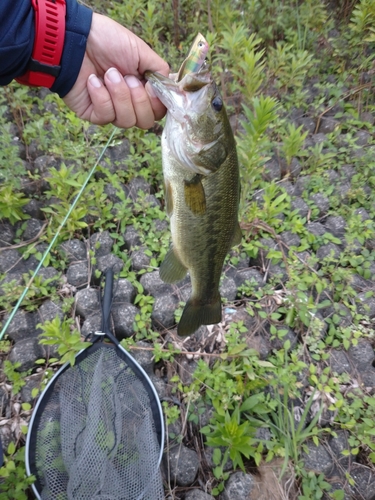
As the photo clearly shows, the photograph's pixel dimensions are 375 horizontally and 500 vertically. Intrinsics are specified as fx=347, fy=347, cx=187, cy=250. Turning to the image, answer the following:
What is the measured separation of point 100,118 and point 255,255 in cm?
162

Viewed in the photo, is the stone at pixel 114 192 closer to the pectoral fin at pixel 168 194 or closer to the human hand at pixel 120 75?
the human hand at pixel 120 75

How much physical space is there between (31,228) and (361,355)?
2.67 meters

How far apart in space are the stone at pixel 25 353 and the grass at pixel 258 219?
0.05 m

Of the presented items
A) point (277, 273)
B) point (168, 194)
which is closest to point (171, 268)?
point (168, 194)

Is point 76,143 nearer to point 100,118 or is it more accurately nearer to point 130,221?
point 130,221

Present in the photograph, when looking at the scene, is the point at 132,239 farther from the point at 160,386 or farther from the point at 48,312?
the point at 160,386

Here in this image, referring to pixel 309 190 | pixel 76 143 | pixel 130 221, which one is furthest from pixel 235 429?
pixel 76 143

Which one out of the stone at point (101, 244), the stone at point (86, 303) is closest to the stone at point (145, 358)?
the stone at point (86, 303)

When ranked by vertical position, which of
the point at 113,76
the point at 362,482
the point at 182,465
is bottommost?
the point at 362,482

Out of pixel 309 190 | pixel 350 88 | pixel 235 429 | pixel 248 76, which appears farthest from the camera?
pixel 350 88

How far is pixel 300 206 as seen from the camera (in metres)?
3.21

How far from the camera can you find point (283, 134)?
3.58 meters

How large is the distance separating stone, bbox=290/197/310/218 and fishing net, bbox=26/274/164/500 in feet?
6.64

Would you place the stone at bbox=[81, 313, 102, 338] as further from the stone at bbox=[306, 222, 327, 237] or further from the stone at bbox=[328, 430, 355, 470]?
the stone at bbox=[306, 222, 327, 237]
